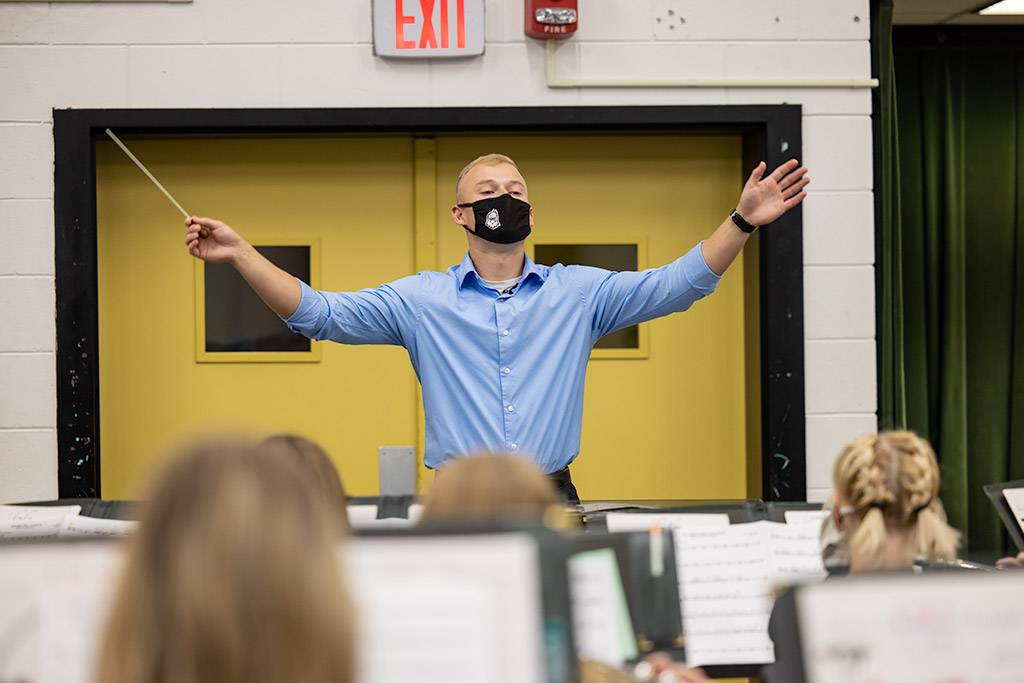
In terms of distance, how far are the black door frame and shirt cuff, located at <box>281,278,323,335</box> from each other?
3.39 ft

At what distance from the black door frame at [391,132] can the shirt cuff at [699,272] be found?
0.90 meters

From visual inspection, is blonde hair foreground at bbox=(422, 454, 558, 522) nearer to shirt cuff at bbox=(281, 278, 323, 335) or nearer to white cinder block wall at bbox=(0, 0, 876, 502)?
shirt cuff at bbox=(281, 278, 323, 335)

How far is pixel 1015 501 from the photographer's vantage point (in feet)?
8.02

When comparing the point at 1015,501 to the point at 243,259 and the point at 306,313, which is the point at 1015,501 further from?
the point at 243,259

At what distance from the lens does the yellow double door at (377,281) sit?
12.2 ft

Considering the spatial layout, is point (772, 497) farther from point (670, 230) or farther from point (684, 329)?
point (670, 230)

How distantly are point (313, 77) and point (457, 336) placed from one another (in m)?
1.22

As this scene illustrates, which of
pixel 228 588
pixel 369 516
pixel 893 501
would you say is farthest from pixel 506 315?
pixel 228 588

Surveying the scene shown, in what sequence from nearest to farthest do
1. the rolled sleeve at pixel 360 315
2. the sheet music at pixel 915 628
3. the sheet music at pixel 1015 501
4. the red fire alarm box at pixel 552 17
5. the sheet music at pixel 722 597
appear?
1. the sheet music at pixel 915 628
2. the sheet music at pixel 722 597
3. the sheet music at pixel 1015 501
4. the rolled sleeve at pixel 360 315
5. the red fire alarm box at pixel 552 17

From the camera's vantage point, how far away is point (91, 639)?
1.28 meters

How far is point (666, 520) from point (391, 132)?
6.09 ft

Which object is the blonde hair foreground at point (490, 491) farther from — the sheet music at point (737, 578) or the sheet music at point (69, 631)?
the sheet music at point (737, 578)

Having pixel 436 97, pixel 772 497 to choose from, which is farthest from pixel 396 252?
pixel 772 497

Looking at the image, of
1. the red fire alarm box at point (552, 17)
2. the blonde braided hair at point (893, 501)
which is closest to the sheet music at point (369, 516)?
the blonde braided hair at point (893, 501)
